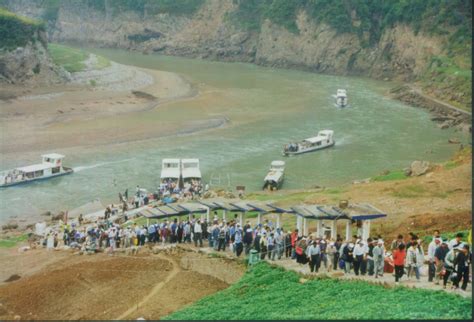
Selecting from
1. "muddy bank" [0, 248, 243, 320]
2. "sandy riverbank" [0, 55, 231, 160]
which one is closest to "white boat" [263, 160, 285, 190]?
"sandy riverbank" [0, 55, 231, 160]

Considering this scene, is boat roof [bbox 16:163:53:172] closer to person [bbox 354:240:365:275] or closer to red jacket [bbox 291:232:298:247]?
red jacket [bbox 291:232:298:247]

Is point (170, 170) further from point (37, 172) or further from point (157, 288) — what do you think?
point (157, 288)

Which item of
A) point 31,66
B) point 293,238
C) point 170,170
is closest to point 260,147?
point 170,170

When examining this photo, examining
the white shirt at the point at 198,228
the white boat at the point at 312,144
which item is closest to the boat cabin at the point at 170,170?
the white boat at the point at 312,144

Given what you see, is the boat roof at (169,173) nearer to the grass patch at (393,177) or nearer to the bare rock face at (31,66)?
the grass patch at (393,177)

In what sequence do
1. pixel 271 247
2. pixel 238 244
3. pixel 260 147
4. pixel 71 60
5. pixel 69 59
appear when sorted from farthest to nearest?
1. pixel 69 59
2. pixel 71 60
3. pixel 260 147
4. pixel 238 244
5. pixel 271 247
